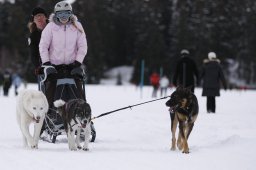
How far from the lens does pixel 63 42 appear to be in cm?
842

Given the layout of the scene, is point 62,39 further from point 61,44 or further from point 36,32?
point 36,32

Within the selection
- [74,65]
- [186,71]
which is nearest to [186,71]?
[186,71]

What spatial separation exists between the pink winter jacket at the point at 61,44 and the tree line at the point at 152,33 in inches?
2273

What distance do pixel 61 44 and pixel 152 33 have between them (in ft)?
209

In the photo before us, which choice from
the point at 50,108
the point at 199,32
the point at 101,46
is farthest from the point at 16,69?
the point at 50,108

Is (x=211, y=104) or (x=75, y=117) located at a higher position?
(x=75, y=117)

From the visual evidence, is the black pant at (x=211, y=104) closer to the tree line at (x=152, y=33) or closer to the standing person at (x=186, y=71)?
the standing person at (x=186, y=71)

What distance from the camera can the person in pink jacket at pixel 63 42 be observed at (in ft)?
27.4

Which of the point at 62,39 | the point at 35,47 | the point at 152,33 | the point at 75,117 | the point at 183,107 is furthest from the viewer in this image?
the point at 152,33

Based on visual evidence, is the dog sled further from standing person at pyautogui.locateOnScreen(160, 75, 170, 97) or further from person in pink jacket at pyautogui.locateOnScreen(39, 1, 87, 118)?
standing person at pyautogui.locateOnScreen(160, 75, 170, 97)

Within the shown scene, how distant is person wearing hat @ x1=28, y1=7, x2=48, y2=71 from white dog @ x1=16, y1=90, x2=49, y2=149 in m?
1.61

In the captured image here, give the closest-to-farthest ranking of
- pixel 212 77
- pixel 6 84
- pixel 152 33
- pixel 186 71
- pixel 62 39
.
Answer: pixel 62 39, pixel 186 71, pixel 212 77, pixel 6 84, pixel 152 33

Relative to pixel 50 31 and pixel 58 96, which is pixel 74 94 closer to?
pixel 58 96

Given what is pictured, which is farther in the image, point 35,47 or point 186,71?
point 186,71
